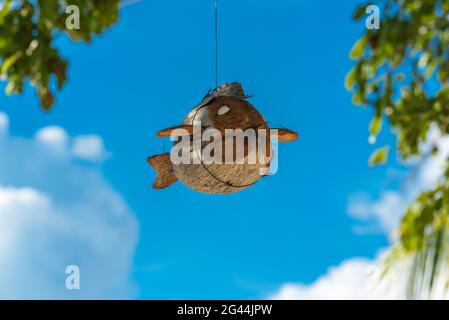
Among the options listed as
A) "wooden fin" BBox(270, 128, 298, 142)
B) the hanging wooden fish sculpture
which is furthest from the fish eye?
"wooden fin" BBox(270, 128, 298, 142)

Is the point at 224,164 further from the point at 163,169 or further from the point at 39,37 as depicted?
the point at 39,37

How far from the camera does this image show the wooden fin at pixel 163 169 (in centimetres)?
447

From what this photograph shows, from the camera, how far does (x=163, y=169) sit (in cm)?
449

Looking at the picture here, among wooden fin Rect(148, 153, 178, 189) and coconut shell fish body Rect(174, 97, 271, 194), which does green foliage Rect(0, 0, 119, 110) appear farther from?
wooden fin Rect(148, 153, 178, 189)

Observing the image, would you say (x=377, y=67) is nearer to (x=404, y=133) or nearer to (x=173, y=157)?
(x=404, y=133)

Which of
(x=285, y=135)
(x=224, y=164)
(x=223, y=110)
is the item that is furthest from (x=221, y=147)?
(x=285, y=135)

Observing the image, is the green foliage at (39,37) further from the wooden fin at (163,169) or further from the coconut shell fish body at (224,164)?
the wooden fin at (163,169)

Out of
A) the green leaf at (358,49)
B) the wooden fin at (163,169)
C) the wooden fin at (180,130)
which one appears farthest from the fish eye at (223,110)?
the green leaf at (358,49)

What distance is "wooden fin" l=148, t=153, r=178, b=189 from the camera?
14.7 feet

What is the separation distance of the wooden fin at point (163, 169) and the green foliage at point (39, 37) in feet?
5.20

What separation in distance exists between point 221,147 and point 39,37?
4.83 feet

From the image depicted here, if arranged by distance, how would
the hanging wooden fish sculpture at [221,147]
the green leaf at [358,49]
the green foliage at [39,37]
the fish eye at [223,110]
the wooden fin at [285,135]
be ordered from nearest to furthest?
the green foliage at [39,37] < the green leaf at [358,49] < the hanging wooden fish sculpture at [221,147] < the fish eye at [223,110] < the wooden fin at [285,135]

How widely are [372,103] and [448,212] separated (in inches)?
28.5
